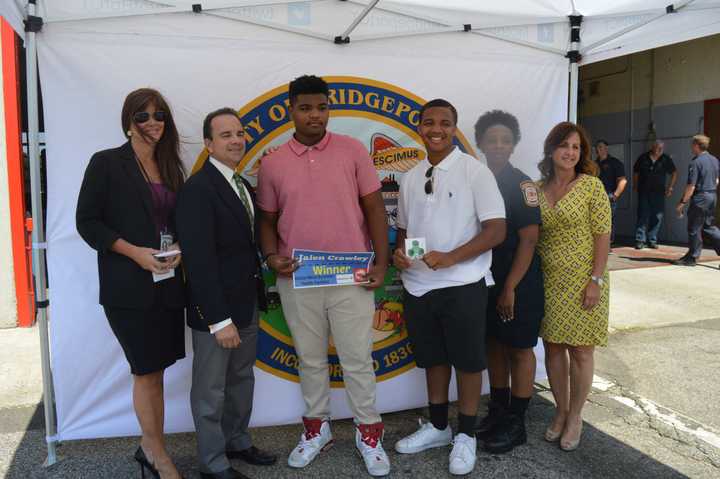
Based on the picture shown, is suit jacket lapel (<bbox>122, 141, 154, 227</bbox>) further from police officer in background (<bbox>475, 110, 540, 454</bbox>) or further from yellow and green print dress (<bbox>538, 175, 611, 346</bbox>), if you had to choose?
yellow and green print dress (<bbox>538, 175, 611, 346</bbox>)

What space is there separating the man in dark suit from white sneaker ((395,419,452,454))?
0.90m

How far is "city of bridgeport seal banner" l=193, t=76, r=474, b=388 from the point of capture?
10.8ft

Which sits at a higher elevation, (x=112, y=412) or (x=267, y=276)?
(x=267, y=276)

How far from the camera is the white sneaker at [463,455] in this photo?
9.40 feet

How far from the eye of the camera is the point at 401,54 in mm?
3467

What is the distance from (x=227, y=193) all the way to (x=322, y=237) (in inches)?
20.5

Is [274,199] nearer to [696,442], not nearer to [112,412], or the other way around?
[112,412]

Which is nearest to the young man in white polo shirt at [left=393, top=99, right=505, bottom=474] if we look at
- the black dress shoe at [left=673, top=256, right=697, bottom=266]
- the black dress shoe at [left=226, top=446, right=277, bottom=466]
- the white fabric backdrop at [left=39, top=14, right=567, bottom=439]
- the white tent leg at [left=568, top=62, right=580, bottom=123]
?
the white fabric backdrop at [left=39, top=14, right=567, bottom=439]

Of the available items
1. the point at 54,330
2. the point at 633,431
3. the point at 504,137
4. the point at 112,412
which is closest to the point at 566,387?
the point at 633,431

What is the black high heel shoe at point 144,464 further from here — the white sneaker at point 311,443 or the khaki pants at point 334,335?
the khaki pants at point 334,335

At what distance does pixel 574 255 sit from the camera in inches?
117

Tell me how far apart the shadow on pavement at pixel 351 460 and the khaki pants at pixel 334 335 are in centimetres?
30

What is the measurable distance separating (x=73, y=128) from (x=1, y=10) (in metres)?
0.62

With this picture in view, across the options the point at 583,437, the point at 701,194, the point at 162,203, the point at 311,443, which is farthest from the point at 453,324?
the point at 701,194
